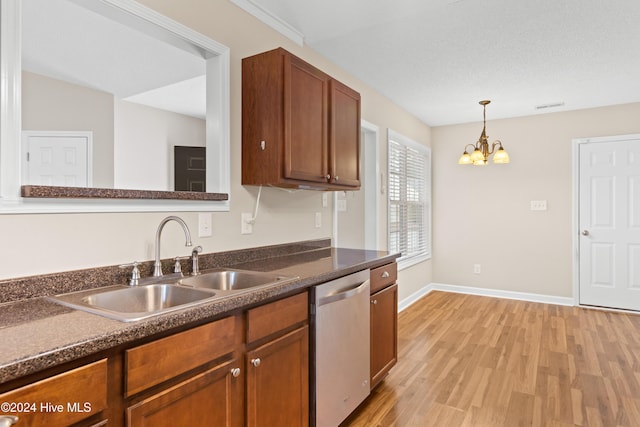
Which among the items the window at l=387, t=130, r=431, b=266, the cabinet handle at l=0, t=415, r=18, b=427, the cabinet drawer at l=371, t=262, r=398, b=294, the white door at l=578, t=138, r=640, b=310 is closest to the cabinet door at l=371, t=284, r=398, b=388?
the cabinet drawer at l=371, t=262, r=398, b=294

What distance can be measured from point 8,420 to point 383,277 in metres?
1.99

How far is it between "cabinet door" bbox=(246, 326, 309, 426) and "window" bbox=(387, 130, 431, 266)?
8.38ft

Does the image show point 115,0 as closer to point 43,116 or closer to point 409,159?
point 43,116

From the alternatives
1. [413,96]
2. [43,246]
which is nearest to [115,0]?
[43,246]

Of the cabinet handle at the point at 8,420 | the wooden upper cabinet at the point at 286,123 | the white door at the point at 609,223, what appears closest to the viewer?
the cabinet handle at the point at 8,420

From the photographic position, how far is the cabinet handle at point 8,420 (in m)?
0.74

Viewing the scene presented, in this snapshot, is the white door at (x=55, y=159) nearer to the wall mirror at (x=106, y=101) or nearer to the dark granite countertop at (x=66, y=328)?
the wall mirror at (x=106, y=101)

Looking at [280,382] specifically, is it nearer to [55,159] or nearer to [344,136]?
[344,136]

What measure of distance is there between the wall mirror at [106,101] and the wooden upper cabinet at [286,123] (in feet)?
0.48

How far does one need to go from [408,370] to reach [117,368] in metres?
2.31

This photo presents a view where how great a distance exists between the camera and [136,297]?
1.48m

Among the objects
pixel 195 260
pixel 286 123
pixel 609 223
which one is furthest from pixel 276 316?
pixel 609 223

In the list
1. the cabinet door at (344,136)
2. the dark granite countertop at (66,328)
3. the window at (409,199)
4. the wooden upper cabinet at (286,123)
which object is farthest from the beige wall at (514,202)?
the dark granite countertop at (66,328)

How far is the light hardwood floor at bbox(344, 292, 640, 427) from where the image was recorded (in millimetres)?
2156
